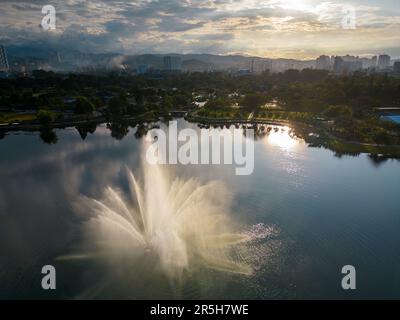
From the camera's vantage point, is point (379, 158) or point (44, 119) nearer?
point (379, 158)

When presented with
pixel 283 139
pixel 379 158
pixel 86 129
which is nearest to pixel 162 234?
pixel 379 158

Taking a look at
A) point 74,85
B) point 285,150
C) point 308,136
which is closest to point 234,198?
point 285,150

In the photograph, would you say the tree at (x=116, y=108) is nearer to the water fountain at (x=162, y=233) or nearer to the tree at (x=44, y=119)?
the tree at (x=44, y=119)

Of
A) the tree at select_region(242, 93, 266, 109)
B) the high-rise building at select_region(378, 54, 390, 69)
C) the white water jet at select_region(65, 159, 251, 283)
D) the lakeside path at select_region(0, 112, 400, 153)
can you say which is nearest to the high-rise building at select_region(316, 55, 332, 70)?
the high-rise building at select_region(378, 54, 390, 69)

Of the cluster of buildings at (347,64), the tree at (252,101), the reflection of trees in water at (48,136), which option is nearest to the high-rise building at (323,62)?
the cluster of buildings at (347,64)

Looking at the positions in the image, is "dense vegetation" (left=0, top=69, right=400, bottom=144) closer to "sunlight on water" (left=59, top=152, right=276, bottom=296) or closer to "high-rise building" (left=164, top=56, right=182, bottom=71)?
"sunlight on water" (left=59, top=152, right=276, bottom=296)

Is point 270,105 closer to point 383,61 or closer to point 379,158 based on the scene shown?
point 379,158
